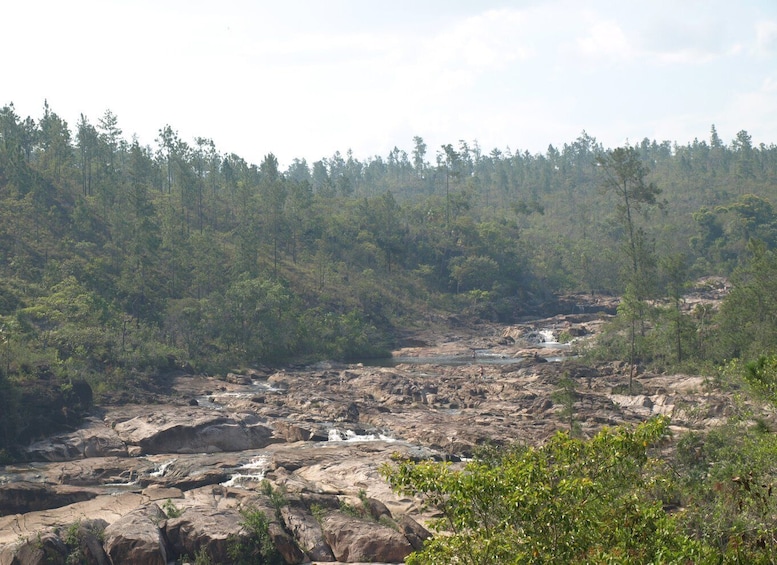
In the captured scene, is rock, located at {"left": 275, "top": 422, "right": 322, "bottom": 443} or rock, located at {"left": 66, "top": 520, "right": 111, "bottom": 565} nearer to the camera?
rock, located at {"left": 66, "top": 520, "right": 111, "bottom": 565}

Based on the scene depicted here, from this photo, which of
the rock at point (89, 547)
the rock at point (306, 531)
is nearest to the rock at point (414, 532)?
the rock at point (306, 531)

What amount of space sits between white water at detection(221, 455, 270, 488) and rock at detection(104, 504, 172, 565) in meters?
6.20

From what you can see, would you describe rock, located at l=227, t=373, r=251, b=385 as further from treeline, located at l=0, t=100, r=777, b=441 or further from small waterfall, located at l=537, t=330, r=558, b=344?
small waterfall, located at l=537, t=330, r=558, b=344

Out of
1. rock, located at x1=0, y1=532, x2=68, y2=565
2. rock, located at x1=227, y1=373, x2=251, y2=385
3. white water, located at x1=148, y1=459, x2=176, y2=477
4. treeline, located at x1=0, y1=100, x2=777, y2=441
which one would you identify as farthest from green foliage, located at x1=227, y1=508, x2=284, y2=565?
rock, located at x1=227, y1=373, x2=251, y2=385

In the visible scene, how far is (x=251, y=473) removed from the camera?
97.7ft

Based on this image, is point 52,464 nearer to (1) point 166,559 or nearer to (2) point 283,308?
(1) point 166,559

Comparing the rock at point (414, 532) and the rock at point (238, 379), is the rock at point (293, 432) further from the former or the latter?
the rock at point (238, 379)

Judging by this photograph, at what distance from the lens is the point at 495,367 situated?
54438 millimetres

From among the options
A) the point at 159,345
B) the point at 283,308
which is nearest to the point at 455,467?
the point at 159,345

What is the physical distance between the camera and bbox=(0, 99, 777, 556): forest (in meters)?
45.6

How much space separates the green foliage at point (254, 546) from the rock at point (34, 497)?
26.7 ft

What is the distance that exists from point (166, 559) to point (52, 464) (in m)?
13.1

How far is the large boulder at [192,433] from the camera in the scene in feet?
111

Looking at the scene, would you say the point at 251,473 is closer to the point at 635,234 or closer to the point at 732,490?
the point at 732,490
